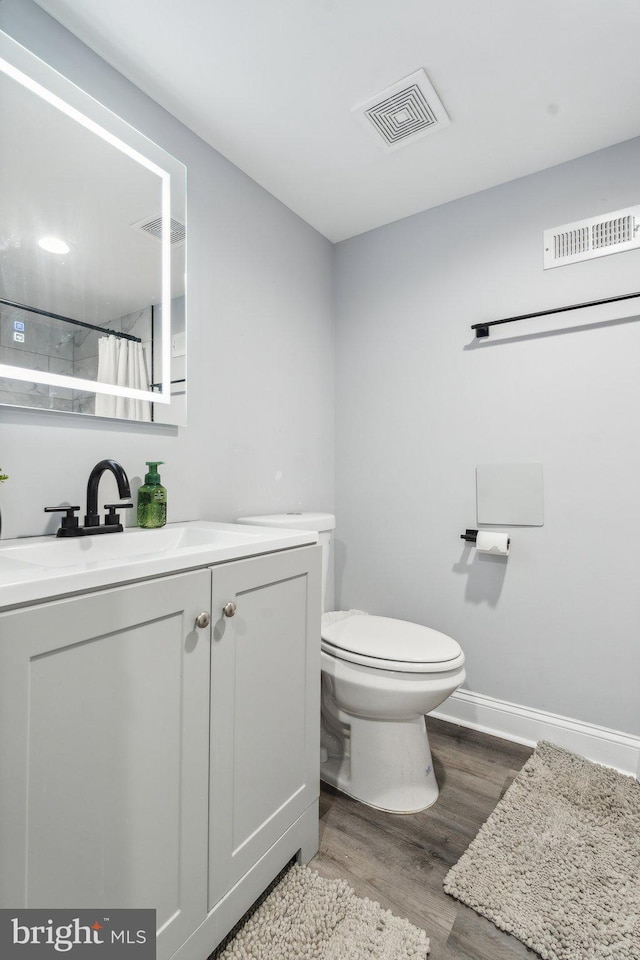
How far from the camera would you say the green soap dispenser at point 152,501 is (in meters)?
1.37

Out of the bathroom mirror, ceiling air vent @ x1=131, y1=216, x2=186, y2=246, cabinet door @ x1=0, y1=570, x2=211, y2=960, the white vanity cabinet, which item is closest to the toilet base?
the white vanity cabinet

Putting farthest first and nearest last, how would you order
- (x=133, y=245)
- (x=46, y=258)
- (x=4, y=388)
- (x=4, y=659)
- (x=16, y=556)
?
1. (x=133, y=245)
2. (x=46, y=258)
3. (x=4, y=388)
4. (x=16, y=556)
5. (x=4, y=659)

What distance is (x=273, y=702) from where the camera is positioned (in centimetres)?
111

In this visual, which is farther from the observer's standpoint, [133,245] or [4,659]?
[133,245]

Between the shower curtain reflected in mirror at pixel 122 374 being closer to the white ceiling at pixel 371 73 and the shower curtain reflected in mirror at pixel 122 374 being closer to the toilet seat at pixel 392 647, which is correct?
the white ceiling at pixel 371 73

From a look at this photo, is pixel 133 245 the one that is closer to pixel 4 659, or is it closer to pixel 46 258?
pixel 46 258

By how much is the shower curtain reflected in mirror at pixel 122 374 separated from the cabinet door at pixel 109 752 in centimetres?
68

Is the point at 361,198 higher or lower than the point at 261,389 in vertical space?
higher

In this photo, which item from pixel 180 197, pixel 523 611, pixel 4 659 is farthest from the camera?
pixel 523 611

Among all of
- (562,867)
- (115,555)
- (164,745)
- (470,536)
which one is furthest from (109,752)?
(470,536)

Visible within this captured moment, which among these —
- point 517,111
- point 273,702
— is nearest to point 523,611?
point 273,702

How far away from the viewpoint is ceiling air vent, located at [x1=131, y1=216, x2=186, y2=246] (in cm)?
143

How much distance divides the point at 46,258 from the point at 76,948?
1.42m

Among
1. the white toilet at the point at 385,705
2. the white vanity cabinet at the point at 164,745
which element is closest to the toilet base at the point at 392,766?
the white toilet at the point at 385,705
